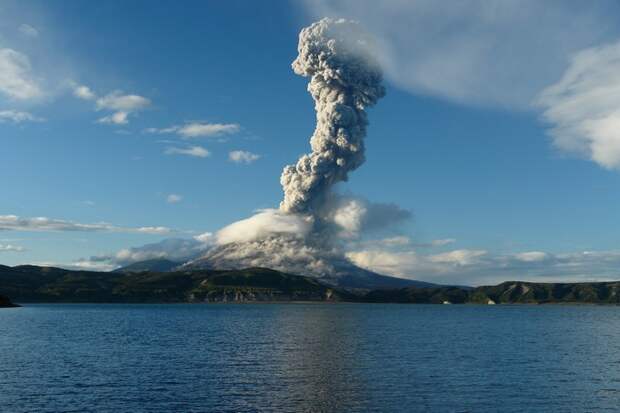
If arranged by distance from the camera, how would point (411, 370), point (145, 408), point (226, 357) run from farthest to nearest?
point (226, 357), point (411, 370), point (145, 408)

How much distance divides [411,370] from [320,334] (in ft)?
241

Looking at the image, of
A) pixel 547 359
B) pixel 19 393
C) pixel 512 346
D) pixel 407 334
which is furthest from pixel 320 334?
pixel 19 393

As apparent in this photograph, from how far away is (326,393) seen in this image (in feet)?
245

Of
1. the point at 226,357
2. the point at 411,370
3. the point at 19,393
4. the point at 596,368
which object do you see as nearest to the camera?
the point at 19,393

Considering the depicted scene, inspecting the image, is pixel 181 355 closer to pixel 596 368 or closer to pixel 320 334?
pixel 320 334

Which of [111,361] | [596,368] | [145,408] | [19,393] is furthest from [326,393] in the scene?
[596,368]

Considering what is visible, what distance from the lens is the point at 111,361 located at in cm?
10019

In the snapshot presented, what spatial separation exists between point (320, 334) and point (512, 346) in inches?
2113


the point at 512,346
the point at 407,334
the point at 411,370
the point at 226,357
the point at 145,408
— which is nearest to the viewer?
the point at 145,408

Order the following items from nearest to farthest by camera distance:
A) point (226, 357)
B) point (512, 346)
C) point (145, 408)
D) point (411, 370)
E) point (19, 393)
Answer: point (145, 408) < point (19, 393) < point (411, 370) < point (226, 357) < point (512, 346)

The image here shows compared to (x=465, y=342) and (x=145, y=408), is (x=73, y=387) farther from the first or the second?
(x=465, y=342)

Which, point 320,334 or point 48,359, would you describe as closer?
point 48,359

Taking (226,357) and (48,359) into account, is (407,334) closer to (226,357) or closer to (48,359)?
(226,357)

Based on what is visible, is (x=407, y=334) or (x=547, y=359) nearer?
(x=547, y=359)
